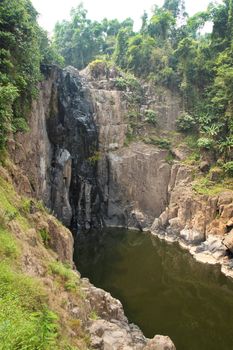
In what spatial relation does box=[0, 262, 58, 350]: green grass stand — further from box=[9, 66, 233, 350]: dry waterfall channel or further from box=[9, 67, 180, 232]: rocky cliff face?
box=[9, 67, 180, 232]: rocky cliff face

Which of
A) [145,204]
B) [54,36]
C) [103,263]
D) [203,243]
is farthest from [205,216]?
[54,36]

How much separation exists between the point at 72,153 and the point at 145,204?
312 inches

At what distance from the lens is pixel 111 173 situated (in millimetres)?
31172

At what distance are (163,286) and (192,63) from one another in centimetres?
2327

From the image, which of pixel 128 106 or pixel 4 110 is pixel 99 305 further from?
pixel 128 106

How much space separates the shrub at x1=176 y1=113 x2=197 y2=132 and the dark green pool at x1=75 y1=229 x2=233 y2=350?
1197cm

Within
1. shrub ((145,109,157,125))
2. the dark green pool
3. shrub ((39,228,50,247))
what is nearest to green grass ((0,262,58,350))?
shrub ((39,228,50,247))

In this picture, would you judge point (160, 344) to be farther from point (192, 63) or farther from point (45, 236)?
point (192, 63)

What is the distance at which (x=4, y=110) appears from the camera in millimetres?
13875

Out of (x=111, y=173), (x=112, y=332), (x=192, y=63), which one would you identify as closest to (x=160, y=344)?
(x=112, y=332)

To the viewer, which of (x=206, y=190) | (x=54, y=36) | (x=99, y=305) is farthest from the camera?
(x=54, y=36)

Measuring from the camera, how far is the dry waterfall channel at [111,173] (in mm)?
24828

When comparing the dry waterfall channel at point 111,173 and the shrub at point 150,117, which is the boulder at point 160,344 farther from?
the shrub at point 150,117

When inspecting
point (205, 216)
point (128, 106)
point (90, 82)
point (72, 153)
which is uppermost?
point (90, 82)
